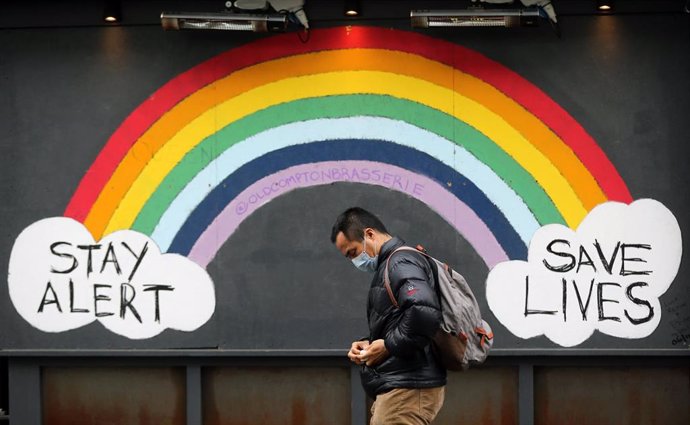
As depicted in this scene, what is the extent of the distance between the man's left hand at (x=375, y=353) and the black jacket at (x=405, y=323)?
0.04m

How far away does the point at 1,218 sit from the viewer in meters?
8.39

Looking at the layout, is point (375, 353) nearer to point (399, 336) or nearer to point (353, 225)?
point (399, 336)

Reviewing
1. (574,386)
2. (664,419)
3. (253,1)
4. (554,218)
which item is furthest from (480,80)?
(664,419)

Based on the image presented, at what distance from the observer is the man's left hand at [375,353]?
5715mm

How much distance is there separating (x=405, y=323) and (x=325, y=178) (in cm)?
276

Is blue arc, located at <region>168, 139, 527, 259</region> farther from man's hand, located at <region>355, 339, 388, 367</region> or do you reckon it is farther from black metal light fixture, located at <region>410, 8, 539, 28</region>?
man's hand, located at <region>355, 339, 388, 367</region>

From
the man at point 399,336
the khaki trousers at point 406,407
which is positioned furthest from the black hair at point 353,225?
the khaki trousers at point 406,407

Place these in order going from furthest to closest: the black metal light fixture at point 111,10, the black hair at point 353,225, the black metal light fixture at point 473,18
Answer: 1. the black metal light fixture at point 111,10
2. the black metal light fixture at point 473,18
3. the black hair at point 353,225

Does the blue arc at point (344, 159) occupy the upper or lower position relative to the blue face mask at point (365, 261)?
upper

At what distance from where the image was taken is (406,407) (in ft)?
18.8

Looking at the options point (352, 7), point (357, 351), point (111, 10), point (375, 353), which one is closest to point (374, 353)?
point (375, 353)

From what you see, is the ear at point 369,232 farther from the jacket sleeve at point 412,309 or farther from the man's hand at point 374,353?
the man's hand at point 374,353

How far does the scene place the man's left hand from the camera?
571 cm

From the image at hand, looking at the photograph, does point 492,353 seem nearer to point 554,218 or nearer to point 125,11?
point 554,218
